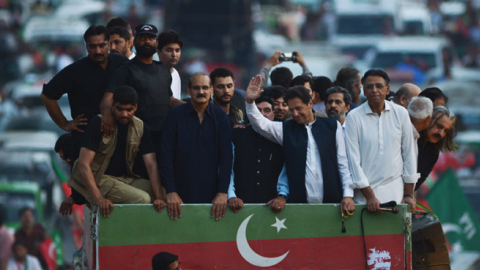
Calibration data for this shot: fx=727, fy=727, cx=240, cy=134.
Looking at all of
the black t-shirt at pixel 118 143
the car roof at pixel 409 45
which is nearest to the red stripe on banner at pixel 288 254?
the black t-shirt at pixel 118 143

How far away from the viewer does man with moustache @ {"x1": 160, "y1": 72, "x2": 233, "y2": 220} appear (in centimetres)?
586

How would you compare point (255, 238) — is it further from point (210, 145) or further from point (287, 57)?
point (287, 57)

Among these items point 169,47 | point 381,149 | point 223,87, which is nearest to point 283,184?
point 381,149

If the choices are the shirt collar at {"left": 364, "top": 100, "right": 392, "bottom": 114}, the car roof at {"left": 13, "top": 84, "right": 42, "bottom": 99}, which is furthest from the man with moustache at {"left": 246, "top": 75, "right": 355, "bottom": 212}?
the car roof at {"left": 13, "top": 84, "right": 42, "bottom": 99}

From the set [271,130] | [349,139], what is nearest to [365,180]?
[349,139]

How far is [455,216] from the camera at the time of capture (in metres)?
13.7

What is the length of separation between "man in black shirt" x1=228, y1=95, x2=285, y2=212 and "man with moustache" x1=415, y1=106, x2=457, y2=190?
148 cm

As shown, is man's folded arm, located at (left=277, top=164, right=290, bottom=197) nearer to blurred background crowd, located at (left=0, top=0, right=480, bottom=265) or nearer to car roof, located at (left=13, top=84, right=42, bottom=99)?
blurred background crowd, located at (left=0, top=0, right=480, bottom=265)

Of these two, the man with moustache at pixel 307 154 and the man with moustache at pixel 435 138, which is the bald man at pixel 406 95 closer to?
the man with moustache at pixel 435 138

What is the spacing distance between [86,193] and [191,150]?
0.90 meters

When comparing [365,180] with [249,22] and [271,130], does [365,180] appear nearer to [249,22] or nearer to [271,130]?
[271,130]

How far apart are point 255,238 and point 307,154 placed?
806 mm

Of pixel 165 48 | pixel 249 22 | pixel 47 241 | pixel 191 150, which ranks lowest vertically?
pixel 47 241

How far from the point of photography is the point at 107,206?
17.9 ft
